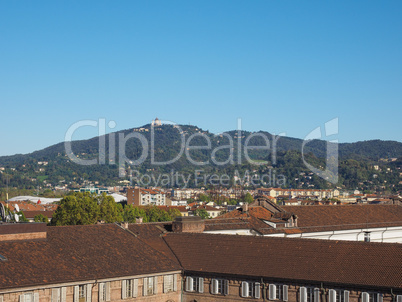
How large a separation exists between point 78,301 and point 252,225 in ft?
94.6

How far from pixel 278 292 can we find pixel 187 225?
539 inches

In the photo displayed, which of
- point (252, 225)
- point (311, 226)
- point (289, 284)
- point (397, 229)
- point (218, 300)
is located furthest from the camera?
point (397, 229)

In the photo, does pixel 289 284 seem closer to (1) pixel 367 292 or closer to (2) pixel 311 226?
(1) pixel 367 292

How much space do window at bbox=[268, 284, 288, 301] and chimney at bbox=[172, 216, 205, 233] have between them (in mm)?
13009

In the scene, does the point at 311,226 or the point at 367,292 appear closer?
the point at 367,292

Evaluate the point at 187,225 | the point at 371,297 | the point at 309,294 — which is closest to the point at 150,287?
the point at 309,294

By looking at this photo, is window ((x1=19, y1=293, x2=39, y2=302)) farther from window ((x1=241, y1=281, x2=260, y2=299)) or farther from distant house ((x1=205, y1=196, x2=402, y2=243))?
distant house ((x1=205, y1=196, x2=402, y2=243))

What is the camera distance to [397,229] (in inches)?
3125

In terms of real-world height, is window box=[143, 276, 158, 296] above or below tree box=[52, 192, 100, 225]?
below

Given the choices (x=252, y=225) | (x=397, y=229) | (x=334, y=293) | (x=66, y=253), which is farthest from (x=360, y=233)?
(x=66, y=253)

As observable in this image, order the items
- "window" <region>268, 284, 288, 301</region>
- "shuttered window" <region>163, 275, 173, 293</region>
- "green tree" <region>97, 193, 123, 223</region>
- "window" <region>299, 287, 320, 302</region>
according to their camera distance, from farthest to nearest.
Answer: "green tree" <region>97, 193, 123, 223</region>
"shuttered window" <region>163, 275, 173, 293</region>
"window" <region>268, 284, 288, 301</region>
"window" <region>299, 287, 320, 302</region>

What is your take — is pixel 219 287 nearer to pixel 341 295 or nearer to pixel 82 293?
pixel 341 295

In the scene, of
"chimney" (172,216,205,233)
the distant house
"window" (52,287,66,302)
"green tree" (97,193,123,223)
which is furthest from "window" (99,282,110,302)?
"green tree" (97,193,123,223)

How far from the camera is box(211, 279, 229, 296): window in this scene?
4341 cm
